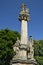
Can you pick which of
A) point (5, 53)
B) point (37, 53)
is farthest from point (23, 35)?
point (37, 53)

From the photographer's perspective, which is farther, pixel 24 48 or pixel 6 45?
pixel 6 45

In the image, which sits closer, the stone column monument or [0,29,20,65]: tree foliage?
the stone column monument

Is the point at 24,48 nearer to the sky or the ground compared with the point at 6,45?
nearer to the ground

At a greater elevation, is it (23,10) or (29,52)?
(23,10)

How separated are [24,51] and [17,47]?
2.15 ft

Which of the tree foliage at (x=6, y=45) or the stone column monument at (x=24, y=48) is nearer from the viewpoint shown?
the stone column monument at (x=24, y=48)

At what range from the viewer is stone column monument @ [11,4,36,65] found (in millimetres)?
17562

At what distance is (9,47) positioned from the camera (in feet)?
119

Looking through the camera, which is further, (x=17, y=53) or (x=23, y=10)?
(x=23, y=10)

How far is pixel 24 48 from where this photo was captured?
1798 cm

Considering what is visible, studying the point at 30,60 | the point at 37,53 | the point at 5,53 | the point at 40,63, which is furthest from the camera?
the point at 37,53

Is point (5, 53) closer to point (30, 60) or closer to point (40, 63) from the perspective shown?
point (40, 63)

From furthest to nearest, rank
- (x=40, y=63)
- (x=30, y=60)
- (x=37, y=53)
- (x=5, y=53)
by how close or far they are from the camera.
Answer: (x=37, y=53) < (x=40, y=63) < (x=5, y=53) < (x=30, y=60)

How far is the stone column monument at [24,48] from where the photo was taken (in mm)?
17562
